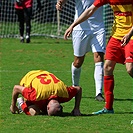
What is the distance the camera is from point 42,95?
8336 millimetres

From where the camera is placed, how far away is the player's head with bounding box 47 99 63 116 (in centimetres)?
821

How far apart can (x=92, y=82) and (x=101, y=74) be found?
6.21ft

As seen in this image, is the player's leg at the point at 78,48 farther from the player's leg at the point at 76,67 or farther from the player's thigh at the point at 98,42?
the player's thigh at the point at 98,42

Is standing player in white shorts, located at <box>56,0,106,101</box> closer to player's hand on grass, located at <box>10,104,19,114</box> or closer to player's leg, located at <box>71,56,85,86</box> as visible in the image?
player's leg, located at <box>71,56,85,86</box>

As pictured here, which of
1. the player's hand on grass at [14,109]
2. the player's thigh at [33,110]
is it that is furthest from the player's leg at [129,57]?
the player's hand on grass at [14,109]

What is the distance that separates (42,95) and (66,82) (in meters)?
4.01

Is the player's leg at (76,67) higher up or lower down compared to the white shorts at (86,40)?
lower down

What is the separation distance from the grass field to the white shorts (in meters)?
0.78

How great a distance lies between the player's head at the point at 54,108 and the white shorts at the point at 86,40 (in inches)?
96.8

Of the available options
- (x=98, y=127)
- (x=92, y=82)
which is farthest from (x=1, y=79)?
(x=98, y=127)

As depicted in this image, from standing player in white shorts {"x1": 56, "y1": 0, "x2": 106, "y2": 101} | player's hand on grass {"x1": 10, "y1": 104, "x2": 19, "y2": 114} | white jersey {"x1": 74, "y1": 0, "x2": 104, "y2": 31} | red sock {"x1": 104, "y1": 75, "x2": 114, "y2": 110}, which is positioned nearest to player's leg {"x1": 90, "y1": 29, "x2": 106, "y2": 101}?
standing player in white shorts {"x1": 56, "y1": 0, "x2": 106, "y2": 101}

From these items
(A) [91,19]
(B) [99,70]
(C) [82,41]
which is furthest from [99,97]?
(A) [91,19]

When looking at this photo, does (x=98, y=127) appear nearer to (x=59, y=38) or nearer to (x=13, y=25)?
(x=59, y=38)

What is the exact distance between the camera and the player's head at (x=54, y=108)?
26.9 feet
